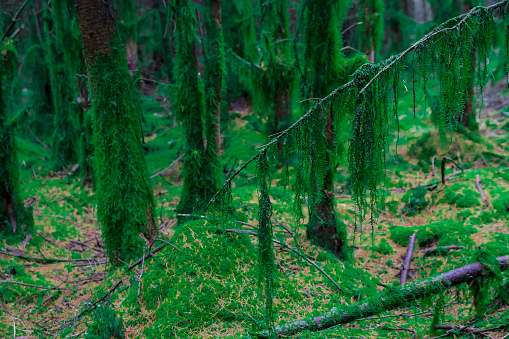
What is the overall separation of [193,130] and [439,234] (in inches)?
200

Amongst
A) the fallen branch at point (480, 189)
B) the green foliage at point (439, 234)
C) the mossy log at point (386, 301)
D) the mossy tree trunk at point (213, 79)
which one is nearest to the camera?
the mossy log at point (386, 301)

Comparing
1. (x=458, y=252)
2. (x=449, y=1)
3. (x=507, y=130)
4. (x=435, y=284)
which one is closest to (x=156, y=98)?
(x=449, y=1)

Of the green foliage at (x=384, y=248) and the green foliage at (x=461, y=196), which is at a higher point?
the green foliage at (x=461, y=196)

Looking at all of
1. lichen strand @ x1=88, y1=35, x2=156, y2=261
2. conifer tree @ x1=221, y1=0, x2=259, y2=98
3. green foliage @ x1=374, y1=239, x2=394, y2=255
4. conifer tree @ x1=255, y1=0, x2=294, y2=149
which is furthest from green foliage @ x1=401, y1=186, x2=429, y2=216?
lichen strand @ x1=88, y1=35, x2=156, y2=261

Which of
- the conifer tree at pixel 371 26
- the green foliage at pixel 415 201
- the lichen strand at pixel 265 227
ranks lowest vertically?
the green foliage at pixel 415 201

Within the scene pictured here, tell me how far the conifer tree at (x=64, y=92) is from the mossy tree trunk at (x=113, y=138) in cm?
519

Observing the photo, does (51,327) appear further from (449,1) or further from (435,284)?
(449,1)

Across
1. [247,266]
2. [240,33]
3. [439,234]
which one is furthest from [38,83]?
[439,234]

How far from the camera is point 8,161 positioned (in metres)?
7.86

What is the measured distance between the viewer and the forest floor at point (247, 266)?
458cm

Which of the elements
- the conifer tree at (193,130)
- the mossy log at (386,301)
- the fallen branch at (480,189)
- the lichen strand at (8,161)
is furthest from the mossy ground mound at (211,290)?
the lichen strand at (8,161)

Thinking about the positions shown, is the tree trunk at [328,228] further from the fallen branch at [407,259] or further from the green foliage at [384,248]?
the fallen branch at [407,259]

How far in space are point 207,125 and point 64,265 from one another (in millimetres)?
3787

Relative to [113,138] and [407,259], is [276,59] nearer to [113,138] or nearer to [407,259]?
[113,138]
